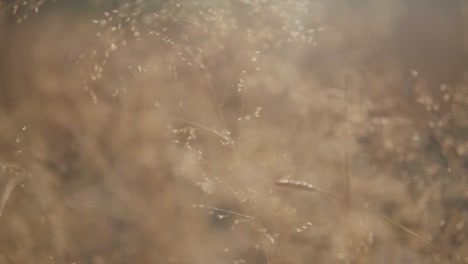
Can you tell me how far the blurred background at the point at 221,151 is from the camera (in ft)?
5.39

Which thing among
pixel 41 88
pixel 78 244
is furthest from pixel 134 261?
pixel 41 88

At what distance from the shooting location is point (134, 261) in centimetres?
192

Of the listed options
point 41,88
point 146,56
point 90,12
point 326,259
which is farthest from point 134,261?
point 90,12

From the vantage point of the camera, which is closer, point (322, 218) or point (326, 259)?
point (326, 259)

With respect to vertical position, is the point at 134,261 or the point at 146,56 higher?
the point at 146,56

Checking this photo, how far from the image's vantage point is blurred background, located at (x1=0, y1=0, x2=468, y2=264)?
1.64 m

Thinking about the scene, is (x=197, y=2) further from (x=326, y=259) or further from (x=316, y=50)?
(x=316, y=50)

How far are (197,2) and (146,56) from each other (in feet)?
1.43

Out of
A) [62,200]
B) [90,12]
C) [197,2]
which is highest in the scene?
[197,2]

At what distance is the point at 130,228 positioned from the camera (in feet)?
7.14

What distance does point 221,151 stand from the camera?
6.40 feet

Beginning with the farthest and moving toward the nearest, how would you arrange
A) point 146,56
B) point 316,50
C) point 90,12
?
1. point 90,12
2. point 316,50
3. point 146,56

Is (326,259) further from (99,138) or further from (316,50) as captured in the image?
(316,50)

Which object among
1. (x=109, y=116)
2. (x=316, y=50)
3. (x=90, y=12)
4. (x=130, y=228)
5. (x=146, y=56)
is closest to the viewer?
(x=130, y=228)
